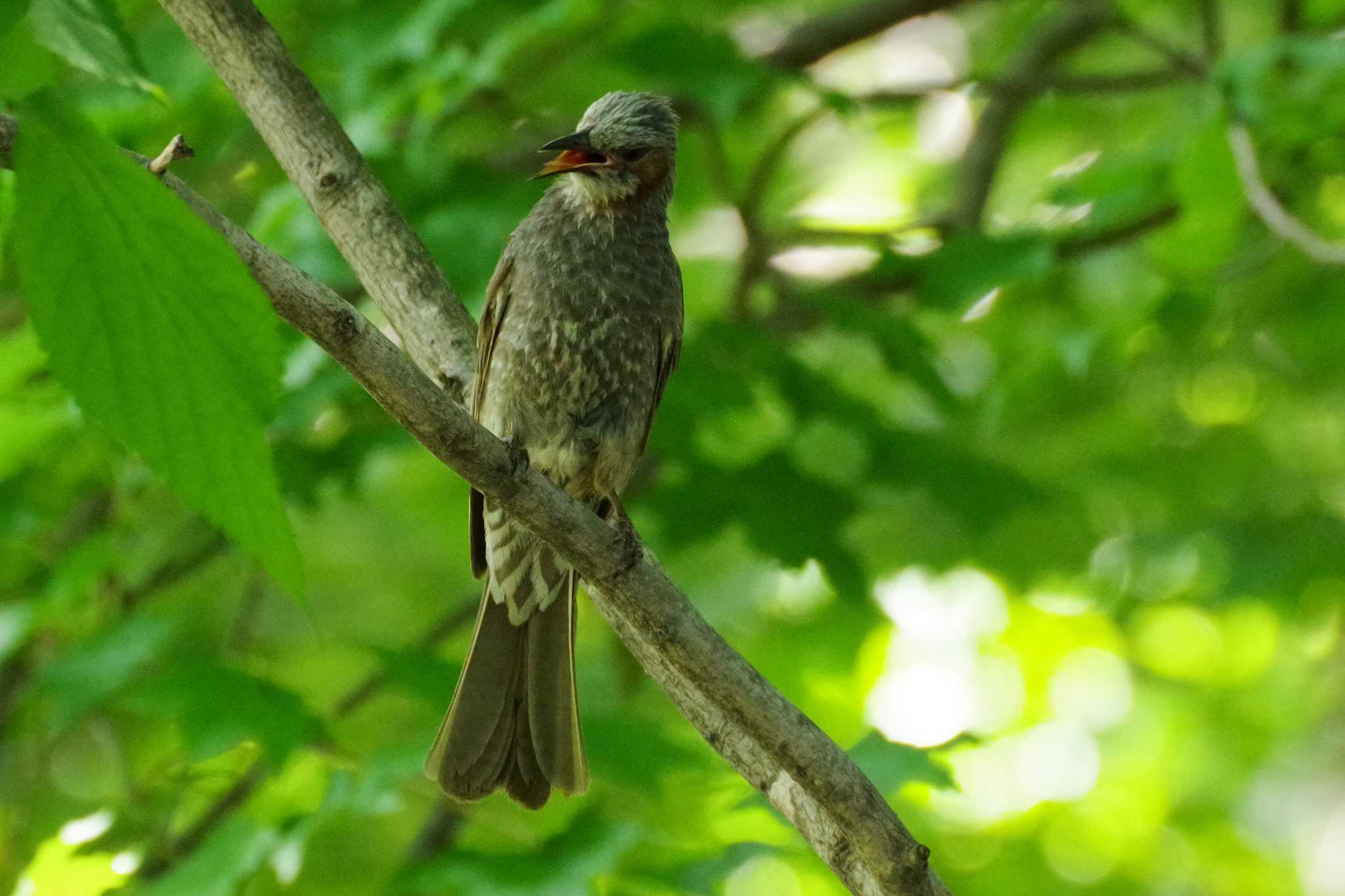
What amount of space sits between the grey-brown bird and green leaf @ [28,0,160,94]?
181 cm

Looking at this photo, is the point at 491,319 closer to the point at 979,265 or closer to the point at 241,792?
the point at 979,265

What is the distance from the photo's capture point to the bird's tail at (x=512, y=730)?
3.20 metres

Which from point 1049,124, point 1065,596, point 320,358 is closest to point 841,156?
point 1049,124

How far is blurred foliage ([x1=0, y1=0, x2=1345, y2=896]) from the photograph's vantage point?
3.36 m

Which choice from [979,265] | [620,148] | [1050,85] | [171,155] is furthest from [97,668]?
[1050,85]

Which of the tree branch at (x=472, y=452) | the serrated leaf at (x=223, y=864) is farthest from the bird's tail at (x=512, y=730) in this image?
the tree branch at (x=472, y=452)

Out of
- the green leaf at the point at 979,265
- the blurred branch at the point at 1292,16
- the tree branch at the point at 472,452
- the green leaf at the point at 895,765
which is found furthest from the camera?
the blurred branch at the point at 1292,16

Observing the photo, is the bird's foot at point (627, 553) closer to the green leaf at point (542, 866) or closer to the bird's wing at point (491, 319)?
the green leaf at point (542, 866)

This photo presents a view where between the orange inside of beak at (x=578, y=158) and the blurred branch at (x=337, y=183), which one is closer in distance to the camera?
the blurred branch at (x=337, y=183)

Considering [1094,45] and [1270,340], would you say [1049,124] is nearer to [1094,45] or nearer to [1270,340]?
[1094,45]

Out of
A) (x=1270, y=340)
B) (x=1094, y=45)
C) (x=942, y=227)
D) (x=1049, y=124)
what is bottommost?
(x=942, y=227)

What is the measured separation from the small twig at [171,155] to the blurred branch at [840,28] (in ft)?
11.5

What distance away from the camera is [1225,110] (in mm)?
3689

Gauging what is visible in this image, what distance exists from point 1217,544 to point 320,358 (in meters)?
3.48
